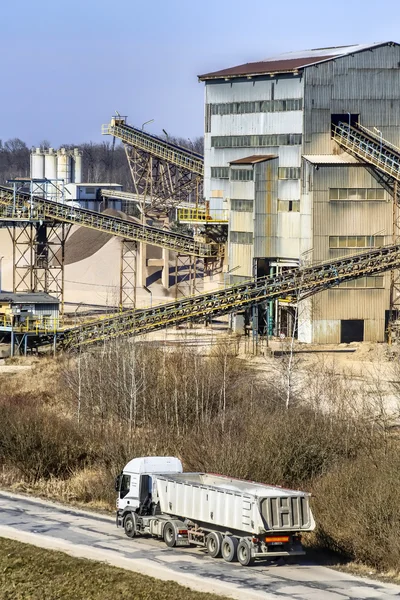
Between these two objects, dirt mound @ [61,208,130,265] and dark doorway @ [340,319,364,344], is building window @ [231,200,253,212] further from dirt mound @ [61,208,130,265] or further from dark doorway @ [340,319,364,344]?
dirt mound @ [61,208,130,265]

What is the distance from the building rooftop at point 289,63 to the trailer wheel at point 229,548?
44.1 metres

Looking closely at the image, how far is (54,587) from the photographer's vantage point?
3203 centimetres

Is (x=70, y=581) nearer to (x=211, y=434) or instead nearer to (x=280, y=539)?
(x=280, y=539)

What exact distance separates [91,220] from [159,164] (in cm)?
1985

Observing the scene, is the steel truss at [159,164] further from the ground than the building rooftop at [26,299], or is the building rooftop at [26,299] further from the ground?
the steel truss at [159,164]

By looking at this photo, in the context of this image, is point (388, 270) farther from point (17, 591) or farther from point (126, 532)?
point (17, 591)

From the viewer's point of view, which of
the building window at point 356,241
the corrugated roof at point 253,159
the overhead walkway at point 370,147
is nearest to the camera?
the overhead walkway at point 370,147

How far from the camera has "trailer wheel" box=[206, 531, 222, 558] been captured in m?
33.2

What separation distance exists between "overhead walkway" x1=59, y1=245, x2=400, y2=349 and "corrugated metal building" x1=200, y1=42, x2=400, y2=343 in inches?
92.9

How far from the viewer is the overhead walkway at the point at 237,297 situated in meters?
68.4

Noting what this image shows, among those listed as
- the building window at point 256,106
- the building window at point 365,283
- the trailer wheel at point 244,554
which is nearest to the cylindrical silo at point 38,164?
the building window at point 256,106

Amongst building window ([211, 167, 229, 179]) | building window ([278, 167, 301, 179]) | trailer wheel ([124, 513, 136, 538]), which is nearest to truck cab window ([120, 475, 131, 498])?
trailer wheel ([124, 513, 136, 538])

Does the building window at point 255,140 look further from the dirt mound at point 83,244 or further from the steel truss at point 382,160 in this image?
the dirt mound at point 83,244

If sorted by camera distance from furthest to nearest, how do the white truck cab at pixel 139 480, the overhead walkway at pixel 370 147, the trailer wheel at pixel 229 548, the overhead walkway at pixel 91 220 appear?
the overhead walkway at pixel 91 220, the overhead walkway at pixel 370 147, the white truck cab at pixel 139 480, the trailer wheel at pixel 229 548
